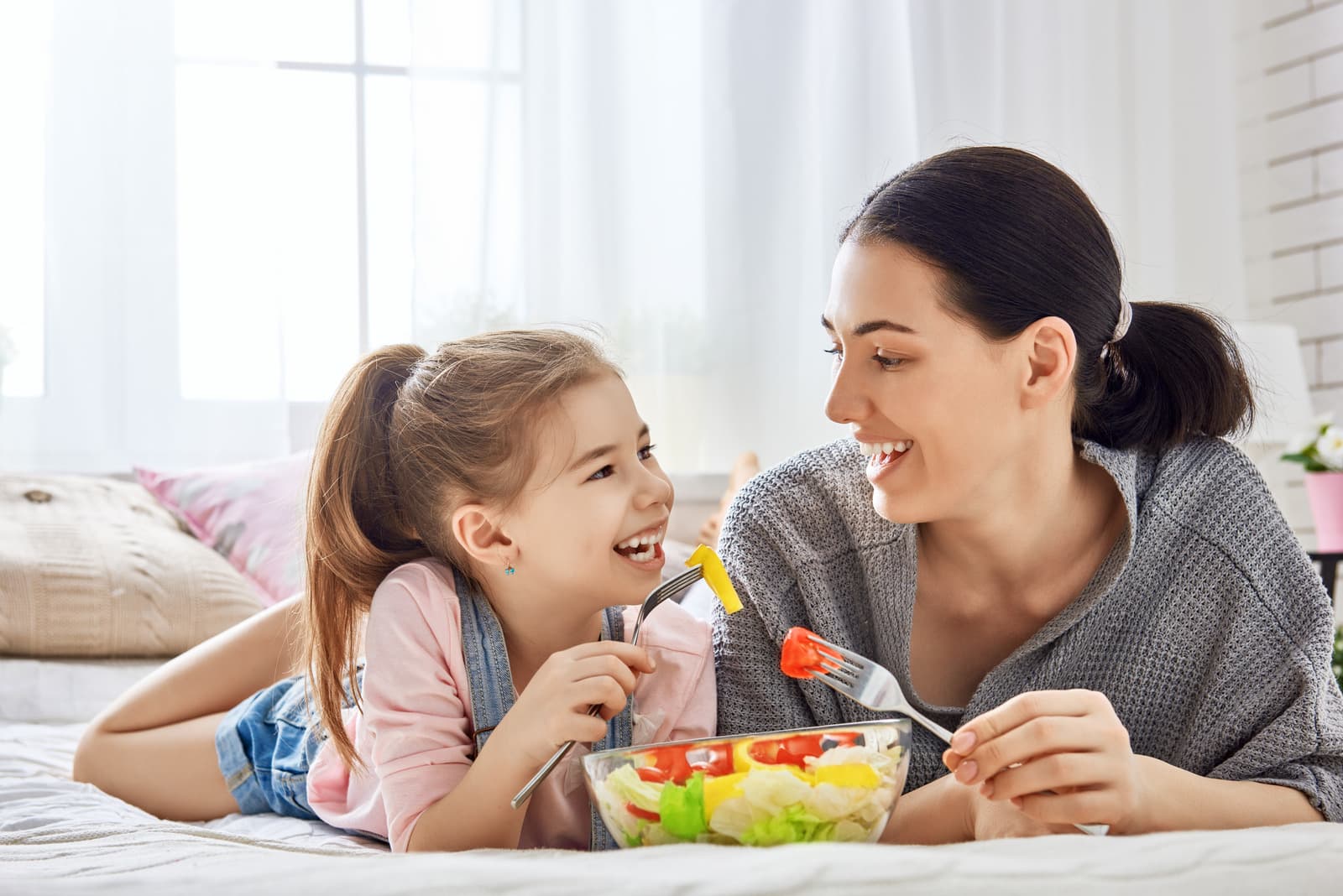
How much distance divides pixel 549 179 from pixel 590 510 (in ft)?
6.34

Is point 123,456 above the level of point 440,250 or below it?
below

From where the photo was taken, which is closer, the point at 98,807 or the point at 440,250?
the point at 98,807

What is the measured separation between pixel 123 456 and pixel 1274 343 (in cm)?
269

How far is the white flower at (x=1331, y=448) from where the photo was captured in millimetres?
2869

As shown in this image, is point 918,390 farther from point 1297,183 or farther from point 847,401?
point 1297,183

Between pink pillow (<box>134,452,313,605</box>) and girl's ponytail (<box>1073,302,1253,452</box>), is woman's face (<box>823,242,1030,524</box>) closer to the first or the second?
girl's ponytail (<box>1073,302,1253,452</box>)

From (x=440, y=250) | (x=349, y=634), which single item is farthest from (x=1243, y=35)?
(x=349, y=634)

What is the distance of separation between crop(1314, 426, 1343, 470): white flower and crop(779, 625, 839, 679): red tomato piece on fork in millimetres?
2294

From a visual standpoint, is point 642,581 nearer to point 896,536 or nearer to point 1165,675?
point 896,536

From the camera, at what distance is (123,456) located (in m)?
2.74

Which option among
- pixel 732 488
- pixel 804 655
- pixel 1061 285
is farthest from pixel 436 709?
pixel 732 488

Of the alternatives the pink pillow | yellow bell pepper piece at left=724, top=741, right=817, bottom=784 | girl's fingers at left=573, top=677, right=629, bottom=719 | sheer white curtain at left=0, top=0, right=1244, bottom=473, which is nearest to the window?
sheer white curtain at left=0, top=0, right=1244, bottom=473

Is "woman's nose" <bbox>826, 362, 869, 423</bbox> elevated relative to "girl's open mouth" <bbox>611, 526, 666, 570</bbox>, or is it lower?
elevated

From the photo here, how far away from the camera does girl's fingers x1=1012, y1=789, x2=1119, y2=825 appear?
3.13 ft
